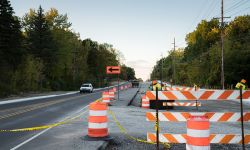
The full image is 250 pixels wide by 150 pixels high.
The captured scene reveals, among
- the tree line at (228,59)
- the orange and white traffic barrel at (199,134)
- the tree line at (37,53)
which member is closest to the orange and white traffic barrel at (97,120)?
the orange and white traffic barrel at (199,134)

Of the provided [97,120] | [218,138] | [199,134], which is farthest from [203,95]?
[97,120]

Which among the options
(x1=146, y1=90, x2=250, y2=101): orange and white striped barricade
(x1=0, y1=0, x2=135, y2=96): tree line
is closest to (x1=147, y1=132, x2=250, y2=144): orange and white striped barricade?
(x1=146, y1=90, x2=250, y2=101): orange and white striped barricade

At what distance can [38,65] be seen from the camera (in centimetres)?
5938

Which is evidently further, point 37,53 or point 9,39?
point 37,53

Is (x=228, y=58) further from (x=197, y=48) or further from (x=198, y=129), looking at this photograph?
(x=198, y=129)

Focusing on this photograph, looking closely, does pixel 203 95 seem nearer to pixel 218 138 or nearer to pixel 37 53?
pixel 218 138

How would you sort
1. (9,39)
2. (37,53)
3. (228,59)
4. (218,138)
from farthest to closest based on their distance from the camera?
(37,53) → (228,59) → (9,39) → (218,138)

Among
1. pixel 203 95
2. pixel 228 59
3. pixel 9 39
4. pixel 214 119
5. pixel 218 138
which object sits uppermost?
→ pixel 9 39

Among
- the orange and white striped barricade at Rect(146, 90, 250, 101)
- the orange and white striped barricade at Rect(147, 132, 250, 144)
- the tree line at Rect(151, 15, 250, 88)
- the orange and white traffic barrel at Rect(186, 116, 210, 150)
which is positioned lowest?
the orange and white striped barricade at Rect(147, 132, 250, 144)

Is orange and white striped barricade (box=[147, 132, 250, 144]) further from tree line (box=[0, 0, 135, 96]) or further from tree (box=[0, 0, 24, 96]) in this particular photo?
tree (box=[0, 0, 24, 96])

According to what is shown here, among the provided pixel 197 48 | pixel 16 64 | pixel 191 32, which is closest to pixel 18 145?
pixel 16 64

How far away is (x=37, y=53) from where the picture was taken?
6750 cm

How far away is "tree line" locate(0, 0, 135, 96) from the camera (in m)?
50.2

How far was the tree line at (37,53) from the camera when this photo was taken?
50.2 metres
